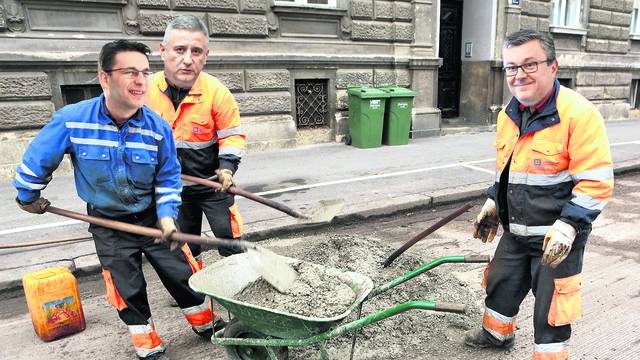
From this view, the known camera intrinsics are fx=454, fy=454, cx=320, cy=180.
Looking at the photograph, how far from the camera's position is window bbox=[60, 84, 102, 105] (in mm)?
7109

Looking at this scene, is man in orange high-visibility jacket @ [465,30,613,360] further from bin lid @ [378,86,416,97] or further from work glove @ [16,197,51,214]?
bin lid @ [378,86,416,97]

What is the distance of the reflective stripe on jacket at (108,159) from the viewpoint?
2.37 m

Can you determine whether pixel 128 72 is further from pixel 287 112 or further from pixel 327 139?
pixel 327 139

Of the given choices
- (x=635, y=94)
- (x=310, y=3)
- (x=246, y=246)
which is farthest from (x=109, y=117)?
(x=635, y=94)

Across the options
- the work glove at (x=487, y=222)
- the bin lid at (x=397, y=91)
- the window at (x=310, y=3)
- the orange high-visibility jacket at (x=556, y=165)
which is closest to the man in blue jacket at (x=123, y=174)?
the work glove at (x=487, y=222)

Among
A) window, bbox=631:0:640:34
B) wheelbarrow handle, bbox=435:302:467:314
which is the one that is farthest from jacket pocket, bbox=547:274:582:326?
window, bbox=631:0:640:34

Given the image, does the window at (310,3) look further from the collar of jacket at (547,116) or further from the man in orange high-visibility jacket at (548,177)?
the collar of jacket at (547,116)

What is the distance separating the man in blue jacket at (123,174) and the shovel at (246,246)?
0.09m

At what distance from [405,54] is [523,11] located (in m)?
4.11

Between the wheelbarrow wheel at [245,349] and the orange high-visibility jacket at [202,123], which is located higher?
the orange high-visibility jacket at [202,123]

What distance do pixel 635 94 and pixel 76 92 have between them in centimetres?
1674

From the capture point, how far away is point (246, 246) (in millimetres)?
→ 2465

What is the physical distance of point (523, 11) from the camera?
1165cm

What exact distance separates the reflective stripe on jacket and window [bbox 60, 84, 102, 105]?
17.7 ft
